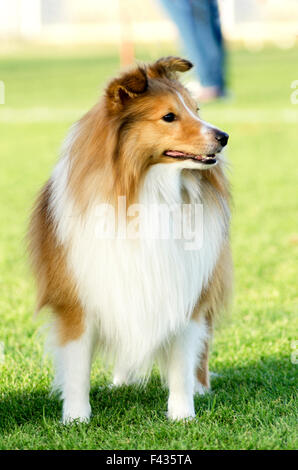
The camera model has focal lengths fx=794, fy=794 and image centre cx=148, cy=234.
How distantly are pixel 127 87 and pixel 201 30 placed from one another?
1160 cm

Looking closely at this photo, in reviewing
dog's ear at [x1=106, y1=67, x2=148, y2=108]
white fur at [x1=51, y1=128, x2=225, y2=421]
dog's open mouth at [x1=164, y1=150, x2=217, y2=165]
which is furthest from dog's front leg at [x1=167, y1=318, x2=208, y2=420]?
dog's ear at [x1=106, y1=67, x2=148, y2=108]

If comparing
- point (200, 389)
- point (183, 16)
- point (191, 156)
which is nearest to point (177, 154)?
point (191, 156)

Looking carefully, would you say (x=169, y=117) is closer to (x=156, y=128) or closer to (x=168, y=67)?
(x=156, y=128)

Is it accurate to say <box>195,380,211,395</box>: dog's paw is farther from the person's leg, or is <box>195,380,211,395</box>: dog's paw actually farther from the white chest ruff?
the person's leg

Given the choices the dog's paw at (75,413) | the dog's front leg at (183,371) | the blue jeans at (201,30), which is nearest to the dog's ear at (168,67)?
the dog's front leg at (183,371)

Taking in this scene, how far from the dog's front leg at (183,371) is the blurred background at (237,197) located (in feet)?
0.49

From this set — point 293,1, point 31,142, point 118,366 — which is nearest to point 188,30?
point 31,142

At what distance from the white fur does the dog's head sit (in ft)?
0.26

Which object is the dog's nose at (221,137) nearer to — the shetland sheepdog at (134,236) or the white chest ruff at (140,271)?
the shetland sheepdog at (134,236)

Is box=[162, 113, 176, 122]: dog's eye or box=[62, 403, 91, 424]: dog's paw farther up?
box=[162, 113, 176, 122]: dog's eye

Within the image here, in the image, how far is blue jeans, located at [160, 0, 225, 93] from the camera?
14297 millimetres

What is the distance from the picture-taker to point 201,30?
14453 millimetres

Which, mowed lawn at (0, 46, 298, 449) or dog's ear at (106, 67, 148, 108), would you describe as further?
mowed lawn at (0, 46, 298, 449)

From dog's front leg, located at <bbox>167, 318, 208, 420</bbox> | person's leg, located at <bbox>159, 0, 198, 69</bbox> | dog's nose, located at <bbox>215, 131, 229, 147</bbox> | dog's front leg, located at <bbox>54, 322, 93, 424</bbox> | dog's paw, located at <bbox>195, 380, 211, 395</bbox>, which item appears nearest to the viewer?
dog's nose, located at <bbox>215, 131, 229, 147</bbox>
